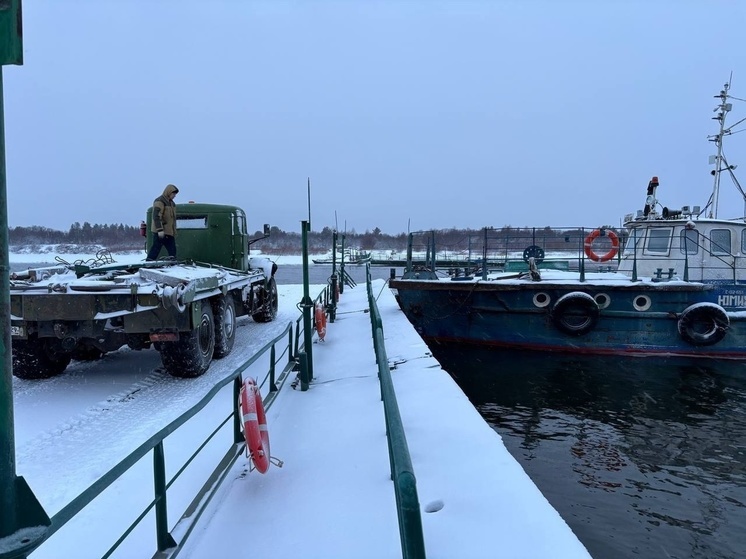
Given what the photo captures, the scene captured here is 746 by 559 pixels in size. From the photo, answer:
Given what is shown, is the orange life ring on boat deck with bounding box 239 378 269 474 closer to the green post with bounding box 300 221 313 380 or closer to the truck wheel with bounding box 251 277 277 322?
the green post with bounding box 300 221 313 380

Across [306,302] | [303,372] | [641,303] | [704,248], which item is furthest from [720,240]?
[303,372]

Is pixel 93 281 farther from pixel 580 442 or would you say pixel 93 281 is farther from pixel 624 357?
pixel 624 357

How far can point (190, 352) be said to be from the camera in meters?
6.85

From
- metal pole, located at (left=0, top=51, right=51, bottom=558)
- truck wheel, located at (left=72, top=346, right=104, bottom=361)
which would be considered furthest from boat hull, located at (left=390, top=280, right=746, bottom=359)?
metal pole, located at (left=0, top=51, right=51, bottom=558)

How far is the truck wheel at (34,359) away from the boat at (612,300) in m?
7.52

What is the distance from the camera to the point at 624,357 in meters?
11.8

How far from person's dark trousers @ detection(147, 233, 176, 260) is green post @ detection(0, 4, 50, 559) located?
785 cm

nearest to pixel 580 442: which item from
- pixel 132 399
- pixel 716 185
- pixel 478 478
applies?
pixel 478 478

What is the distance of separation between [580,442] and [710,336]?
6244 mm

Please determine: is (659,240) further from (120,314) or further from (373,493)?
(120,314)

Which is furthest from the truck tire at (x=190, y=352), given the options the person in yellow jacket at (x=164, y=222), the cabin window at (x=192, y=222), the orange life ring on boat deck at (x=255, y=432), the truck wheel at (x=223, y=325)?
the cabin window at (x=192, y=222)

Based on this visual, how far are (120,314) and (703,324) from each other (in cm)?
1162

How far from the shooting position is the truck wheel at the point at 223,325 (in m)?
8.01

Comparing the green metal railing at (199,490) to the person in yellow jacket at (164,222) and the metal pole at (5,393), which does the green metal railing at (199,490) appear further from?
the person in yellow jacket at (164,222)
